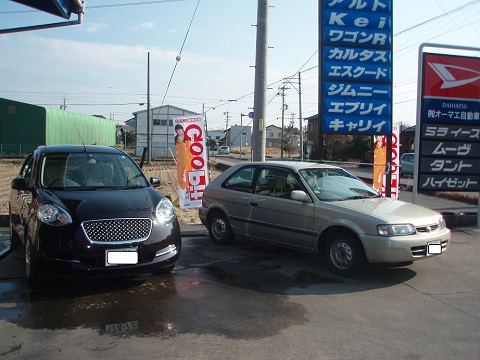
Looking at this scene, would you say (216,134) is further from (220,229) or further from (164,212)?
(164,212)

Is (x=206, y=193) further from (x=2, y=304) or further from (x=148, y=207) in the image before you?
(x=2, y=304)

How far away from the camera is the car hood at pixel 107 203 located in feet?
17.0

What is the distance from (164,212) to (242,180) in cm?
235

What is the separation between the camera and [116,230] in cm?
512

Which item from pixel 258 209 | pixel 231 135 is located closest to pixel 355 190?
pixel 258 209

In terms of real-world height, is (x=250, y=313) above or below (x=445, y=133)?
below

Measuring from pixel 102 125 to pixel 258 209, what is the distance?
4963cm

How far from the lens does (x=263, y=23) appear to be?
11.0 metres

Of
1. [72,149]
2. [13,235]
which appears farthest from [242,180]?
[13,235]

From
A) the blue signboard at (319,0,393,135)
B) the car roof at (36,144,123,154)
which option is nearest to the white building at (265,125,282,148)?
the blue signboard at (319,0,393,135)

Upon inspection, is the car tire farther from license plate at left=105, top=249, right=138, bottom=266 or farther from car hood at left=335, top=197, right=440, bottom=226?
license plate at left=105, top=249, right=138, bottom=266

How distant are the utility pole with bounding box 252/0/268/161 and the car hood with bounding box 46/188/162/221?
18.4 feet

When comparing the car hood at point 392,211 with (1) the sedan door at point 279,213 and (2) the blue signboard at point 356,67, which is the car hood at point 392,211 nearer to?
(1) the sedan door at point 279,213

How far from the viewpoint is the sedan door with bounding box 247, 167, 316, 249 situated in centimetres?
654
